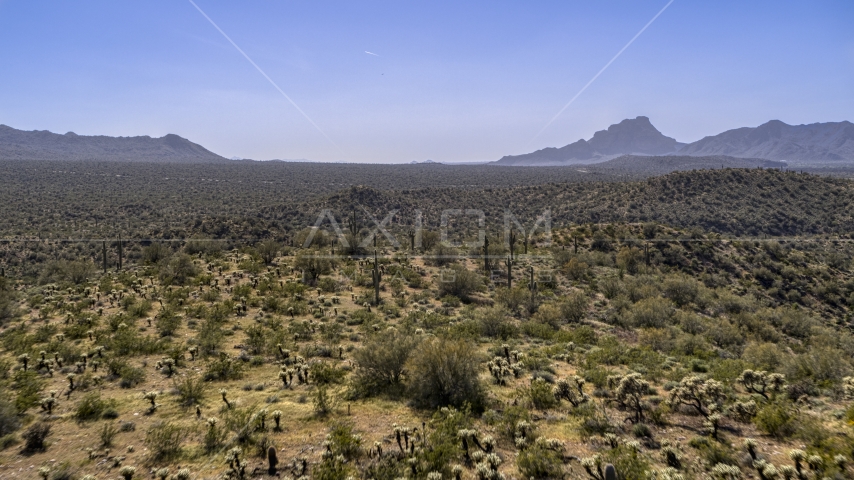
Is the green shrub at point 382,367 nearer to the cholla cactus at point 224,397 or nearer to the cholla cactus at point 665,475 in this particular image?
the cholla cactus at point 224,397

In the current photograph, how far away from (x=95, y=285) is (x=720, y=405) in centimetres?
2595

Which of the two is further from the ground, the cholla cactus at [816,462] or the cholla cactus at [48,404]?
the cholla cactus at [816,462]

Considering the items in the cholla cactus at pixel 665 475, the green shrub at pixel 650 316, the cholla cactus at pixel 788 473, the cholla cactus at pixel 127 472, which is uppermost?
the cholla cactus at pixel 788 473

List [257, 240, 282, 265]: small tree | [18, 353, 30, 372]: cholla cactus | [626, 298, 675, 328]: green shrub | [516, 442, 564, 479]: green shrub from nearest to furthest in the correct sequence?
[516, 442, 564, 479]: green shrub
[18, 353, 30, 372]: cholla cactus
[626, 298, 675, 328]: green shrub
[257, 240, 282, 265]: small tree

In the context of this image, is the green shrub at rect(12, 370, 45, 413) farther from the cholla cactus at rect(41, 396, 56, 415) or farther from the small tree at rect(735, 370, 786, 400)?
the small tree at rect(735, 370, 786, 400)

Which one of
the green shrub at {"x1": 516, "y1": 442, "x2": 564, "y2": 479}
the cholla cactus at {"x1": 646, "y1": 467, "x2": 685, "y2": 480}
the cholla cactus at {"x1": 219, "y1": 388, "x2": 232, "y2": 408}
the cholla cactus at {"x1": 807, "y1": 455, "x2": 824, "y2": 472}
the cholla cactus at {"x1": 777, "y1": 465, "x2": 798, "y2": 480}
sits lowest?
the cholla cactus at {"x1": 219, "y1": 388, "x2": 232, "y2": 408}

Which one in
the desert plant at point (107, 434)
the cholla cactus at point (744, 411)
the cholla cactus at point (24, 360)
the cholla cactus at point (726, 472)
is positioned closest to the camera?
the cholla cactus at point (726, 472)

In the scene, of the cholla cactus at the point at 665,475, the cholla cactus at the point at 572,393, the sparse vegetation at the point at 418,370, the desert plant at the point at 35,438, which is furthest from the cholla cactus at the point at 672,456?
the desert plant at the point at 35,438

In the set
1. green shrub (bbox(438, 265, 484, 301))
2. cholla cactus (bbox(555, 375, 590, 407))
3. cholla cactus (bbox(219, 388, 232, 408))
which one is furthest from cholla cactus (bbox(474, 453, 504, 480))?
green shrub (bbox(438, 265, 484, 301))

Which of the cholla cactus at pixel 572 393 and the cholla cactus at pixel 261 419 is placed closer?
the cholla cactus at pixel 261 419

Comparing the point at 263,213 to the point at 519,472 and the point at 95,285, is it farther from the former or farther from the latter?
the point at 519,472

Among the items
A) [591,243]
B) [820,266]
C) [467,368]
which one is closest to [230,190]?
[591,243]

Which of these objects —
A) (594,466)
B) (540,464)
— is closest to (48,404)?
(540,464)

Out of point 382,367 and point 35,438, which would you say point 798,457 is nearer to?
point 382,367
